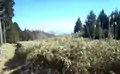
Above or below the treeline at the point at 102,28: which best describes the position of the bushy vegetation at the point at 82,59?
below

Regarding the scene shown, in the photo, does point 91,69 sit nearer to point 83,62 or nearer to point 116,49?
point 83,62

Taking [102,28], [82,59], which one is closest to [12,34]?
[102,28]

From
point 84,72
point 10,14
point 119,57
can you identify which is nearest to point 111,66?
point 119,57

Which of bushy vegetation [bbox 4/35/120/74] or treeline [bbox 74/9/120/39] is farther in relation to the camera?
treeline [bbox 74/9/120/39]

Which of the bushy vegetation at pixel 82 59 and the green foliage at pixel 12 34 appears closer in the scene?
the bushy vegetation at pixel 82 59

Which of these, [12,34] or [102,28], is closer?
[102,28]

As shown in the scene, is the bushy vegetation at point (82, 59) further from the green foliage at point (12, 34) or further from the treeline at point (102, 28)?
the green foliage at point (12, 34)

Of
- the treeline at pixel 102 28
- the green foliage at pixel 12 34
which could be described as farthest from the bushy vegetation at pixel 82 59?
the green foliage at pixel 12 34

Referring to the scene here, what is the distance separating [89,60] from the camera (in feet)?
22.9

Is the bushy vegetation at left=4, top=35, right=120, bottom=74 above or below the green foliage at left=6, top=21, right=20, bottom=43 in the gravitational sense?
below

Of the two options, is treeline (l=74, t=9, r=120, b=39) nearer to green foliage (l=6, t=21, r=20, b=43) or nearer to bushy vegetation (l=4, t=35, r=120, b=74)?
bushy vegetation (l=4, t=35, r=120, b=74)

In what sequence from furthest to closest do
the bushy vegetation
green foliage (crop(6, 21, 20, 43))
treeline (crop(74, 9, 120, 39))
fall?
green foliage (crop(6, 21, 20, 43)) < treeline (crop(74, 9, 120, 39)) < the bushy vegetation

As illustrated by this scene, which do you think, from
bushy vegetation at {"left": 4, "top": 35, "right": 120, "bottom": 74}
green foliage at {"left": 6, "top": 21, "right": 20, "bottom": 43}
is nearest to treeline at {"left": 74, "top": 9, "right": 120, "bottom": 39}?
bushy vegetation at {"left": 4, "top": 35, "right": 120, "bottom": 74}

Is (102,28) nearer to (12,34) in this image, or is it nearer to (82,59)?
(82,59)
